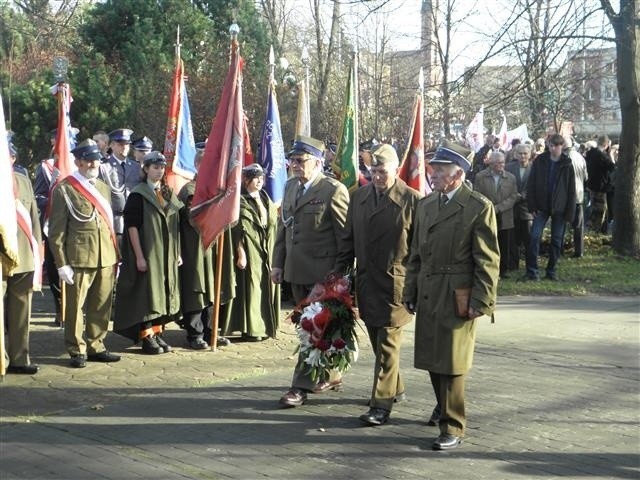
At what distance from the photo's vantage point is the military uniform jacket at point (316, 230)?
767 cm

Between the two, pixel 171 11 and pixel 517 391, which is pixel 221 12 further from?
pixel 517 391

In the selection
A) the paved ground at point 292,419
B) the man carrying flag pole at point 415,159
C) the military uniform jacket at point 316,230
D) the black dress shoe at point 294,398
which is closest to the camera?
the paved ground at point 292,419

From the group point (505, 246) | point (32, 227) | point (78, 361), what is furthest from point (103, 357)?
point (505, 246)

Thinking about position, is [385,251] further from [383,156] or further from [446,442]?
[446,442]

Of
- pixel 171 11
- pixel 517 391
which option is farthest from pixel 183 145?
pixel 171 11

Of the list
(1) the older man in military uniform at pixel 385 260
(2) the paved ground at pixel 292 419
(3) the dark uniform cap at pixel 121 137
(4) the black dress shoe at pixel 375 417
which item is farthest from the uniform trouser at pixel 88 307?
(3) the dark uniform cap at pixel 121 137

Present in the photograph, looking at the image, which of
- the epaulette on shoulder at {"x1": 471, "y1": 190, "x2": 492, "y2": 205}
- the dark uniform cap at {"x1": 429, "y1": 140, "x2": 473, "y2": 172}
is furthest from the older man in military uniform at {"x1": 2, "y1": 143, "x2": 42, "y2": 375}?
the epaulette on shoulder at {"x1": 471, "y1": 190, "x2": 492, "y2": 205}

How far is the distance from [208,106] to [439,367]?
640 inches

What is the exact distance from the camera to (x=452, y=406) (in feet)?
21.1

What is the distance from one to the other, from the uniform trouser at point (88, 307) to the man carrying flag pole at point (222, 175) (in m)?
1.07

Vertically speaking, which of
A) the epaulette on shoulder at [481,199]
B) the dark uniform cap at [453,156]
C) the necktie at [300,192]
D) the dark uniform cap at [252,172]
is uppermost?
the dark uniform cap at [252,172]

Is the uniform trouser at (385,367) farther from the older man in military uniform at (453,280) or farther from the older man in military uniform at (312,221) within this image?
the older man in military uniform at (312,221)

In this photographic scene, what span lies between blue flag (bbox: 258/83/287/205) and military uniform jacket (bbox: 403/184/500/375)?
447cm

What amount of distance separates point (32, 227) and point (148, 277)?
1269 mm
